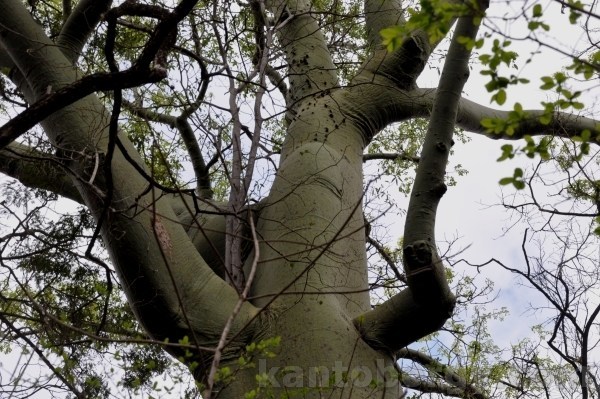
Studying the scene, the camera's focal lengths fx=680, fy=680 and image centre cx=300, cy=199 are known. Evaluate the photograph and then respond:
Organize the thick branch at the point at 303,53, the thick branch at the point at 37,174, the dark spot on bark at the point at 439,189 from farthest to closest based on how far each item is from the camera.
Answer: the thick branch at the point at 303,53
the thick branch at the point at 37,174
the dark spot on bark at the point at 439,189

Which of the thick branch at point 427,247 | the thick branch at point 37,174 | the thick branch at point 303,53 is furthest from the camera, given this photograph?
the thick branch at point 303,53

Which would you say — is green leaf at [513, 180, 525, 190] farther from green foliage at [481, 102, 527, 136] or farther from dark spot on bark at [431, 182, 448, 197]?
dark spot on bark at [431, 182, 448, 197]

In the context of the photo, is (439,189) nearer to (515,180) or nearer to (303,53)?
(515,180)

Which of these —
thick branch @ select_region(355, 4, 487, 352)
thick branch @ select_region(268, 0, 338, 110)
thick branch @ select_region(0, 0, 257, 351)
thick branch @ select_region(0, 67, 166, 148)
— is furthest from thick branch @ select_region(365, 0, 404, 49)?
thick branch @ select_region(0, 67, 166, 148)

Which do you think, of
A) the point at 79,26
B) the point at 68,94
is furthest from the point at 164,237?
the point at 79,26

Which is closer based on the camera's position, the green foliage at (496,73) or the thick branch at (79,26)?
the green foliage at (496,73)

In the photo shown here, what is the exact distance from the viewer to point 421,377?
4.53 m

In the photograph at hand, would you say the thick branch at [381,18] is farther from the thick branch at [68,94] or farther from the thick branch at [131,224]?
the thick branch at [68,94]

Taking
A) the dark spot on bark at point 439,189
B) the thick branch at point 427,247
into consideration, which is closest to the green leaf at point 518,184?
the thick branch at point 427,247

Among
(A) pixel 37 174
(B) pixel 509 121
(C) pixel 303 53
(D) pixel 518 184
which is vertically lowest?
(D) pixel 518 184

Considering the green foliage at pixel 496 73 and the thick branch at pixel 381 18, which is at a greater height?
the thick branch at pixel 381 18

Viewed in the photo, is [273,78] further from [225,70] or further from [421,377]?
[421,377]

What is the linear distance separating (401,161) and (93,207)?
425 centimetres

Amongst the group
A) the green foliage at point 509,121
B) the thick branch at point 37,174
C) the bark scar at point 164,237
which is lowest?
the green foliage at point 509,121
